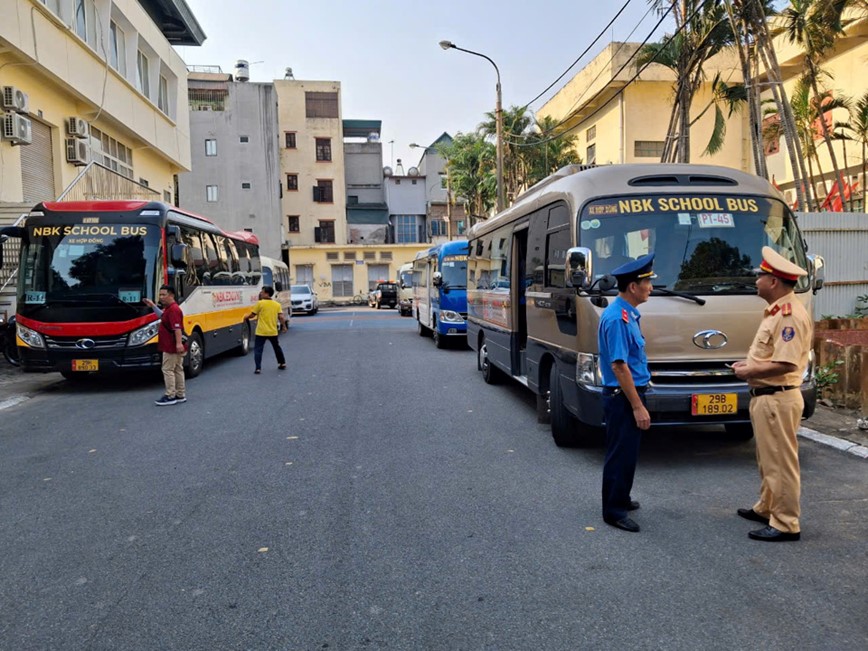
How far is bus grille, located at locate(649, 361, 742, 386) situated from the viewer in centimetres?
583

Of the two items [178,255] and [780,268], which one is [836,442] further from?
[178,255]

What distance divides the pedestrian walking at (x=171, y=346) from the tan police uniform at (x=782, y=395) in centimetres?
793

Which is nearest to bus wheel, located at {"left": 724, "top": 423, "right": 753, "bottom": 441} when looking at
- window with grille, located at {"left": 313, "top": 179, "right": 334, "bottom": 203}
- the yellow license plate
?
the yellow license plate

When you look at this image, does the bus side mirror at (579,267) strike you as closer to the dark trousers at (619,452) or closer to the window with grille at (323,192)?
the dark trousers at (619,452)

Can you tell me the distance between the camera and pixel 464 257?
16781mm

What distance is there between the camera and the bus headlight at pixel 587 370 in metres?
5.99

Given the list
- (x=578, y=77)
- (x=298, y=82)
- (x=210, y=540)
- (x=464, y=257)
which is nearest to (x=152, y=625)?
(x=210, y=540)

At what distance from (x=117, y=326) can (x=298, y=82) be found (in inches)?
1783

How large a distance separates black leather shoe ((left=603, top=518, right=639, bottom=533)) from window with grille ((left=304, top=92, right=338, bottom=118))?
169 feet

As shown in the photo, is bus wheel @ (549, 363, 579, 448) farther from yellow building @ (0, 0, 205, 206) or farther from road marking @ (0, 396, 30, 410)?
yellow building @ (0, 0, 205, 206)

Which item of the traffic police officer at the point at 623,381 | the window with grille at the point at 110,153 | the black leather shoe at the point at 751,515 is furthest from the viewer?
the window with grille at the point at 110,153

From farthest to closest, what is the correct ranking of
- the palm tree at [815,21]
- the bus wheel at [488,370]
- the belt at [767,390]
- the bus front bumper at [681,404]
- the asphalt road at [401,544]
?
1. the palm tree at [815,21]
2. the bus wheel at [488,370]
3. the bus front bumper at [681,404]
4. the belt at [767,390]
5. the asphalt road at [401,544]

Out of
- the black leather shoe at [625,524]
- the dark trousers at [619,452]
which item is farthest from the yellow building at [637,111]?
the black leather shoe at [625,524]

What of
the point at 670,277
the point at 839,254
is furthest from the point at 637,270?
the point at 839,254
